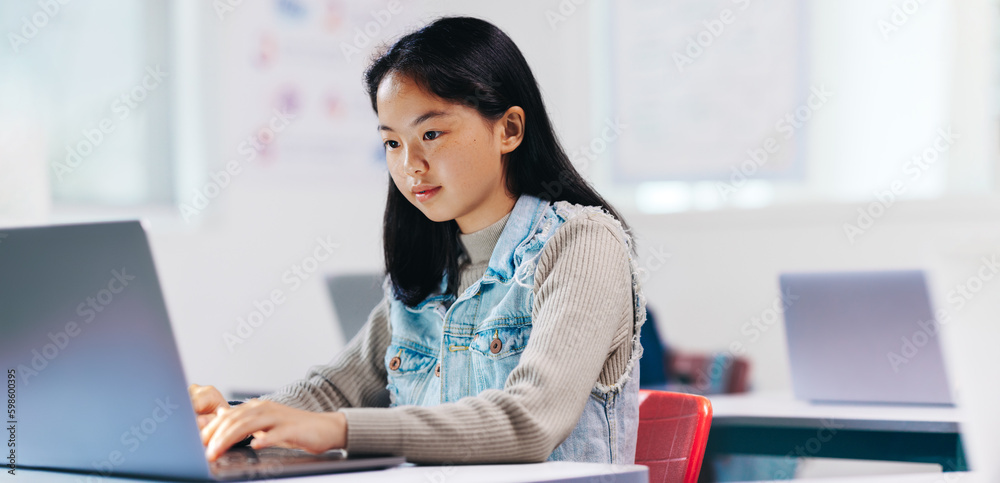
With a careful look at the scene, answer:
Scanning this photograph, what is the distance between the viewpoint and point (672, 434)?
135 cm

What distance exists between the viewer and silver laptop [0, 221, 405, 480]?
0.86 m

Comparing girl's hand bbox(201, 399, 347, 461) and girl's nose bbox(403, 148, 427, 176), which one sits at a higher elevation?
girl's nose bbox(403, 148, 427, 176)

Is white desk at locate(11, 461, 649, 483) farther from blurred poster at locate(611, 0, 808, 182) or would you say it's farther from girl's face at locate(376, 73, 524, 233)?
blurred poster at locate(611, 0, 808, 182)

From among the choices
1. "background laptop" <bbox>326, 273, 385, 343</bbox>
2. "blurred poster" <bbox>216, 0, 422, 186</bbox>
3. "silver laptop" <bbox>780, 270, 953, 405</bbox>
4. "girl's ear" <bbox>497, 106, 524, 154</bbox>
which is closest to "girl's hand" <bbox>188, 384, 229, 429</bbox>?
"girl's ear" <bbox>497, 106, 524, 154</bbox>

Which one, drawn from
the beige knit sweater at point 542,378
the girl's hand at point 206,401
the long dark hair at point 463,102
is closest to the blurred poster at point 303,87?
the long dark hair at point 463,102

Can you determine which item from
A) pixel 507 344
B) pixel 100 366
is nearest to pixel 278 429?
pixel 100 366

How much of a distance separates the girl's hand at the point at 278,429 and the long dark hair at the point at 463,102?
1.72ft

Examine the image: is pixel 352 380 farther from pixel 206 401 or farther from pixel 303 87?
pixel 303 87

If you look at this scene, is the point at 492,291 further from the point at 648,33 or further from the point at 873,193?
the point at 648,33

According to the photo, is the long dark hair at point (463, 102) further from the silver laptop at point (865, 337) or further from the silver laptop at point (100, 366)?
the silver laptop at point (865, 337)

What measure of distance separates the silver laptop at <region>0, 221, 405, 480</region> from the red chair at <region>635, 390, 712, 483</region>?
49 cm

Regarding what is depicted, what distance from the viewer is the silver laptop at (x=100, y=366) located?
33.7 inches

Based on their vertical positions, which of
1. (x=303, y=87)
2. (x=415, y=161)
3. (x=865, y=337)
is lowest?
(x=865, y=337)

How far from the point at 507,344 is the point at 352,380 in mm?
349
